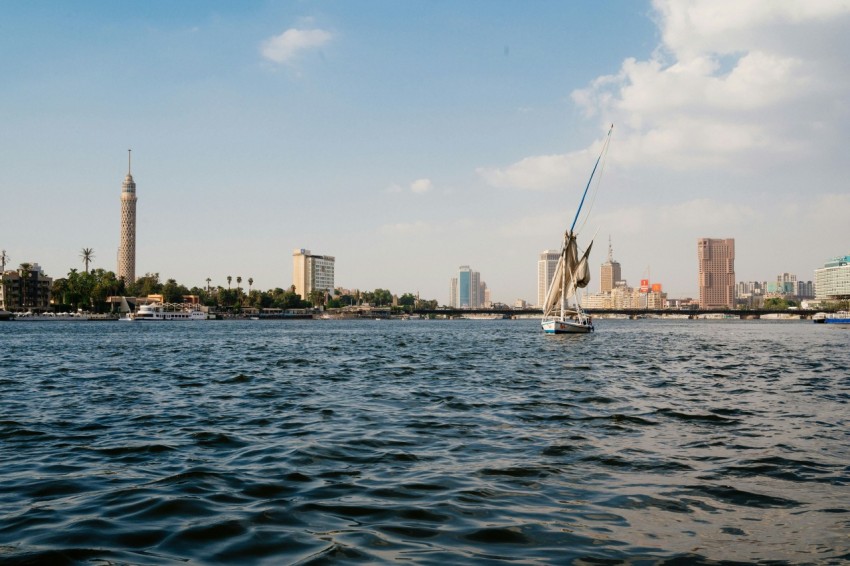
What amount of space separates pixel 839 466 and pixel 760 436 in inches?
135

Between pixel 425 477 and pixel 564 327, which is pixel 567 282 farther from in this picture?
pixel 425 477

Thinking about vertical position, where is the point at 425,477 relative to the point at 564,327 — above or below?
below

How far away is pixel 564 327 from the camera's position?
313ft

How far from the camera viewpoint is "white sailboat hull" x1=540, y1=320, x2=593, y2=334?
94.4m

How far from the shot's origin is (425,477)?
11781 millimetres

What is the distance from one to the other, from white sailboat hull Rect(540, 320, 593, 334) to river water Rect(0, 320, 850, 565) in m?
68.6

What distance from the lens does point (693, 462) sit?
42.5 ft

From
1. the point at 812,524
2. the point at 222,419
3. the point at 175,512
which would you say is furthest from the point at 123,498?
the point at 812,524

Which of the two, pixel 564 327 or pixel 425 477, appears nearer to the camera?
pixel 425 477

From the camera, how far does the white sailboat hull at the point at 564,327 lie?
94375 mm

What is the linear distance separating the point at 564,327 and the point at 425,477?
86075 millimetres

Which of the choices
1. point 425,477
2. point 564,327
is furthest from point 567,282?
point 425,477

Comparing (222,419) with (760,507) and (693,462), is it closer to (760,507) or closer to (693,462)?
(693,462)

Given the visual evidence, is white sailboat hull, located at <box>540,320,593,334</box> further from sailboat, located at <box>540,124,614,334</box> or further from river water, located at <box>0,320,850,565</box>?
river water, located at <box>0,320,850,565</box>
